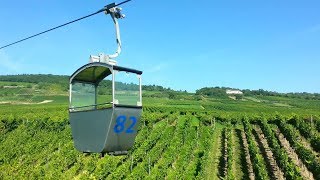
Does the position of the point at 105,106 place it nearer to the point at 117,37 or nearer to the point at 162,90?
the point at 117,37

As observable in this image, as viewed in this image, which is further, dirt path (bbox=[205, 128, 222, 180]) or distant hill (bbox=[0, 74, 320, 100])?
distant hill (bbox=[0, 74, 320, 100])

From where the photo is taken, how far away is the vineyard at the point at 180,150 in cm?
3005

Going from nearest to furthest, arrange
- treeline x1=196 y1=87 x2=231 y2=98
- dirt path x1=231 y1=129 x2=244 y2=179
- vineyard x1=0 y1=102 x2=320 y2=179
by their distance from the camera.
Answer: vineyard x1=0 y1=102 x2=320 y2=179 → dirt path x1=231 y1=129 x2=244 y2=179 → treeline x1=196 y1=87 x2=231 y2=98

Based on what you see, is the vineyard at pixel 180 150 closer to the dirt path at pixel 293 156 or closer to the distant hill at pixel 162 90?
the dirt path at pixel 293 156

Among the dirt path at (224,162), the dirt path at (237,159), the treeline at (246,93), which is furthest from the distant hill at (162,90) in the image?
the dirt path at (224,162)

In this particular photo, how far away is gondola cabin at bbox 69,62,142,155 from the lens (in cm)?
870

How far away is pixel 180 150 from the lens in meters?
36.4

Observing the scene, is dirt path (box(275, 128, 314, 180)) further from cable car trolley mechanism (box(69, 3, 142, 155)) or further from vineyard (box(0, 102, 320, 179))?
cable car trolley mechanism (box(69, 3, 142, 155))

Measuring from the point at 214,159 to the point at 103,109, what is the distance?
2775 cm

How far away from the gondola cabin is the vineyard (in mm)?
19233

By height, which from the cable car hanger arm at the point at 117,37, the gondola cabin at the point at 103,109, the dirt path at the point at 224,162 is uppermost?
the cable car hanger arm at the point at 117,37

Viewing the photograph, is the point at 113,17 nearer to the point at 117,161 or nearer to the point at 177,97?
the point at 117,161

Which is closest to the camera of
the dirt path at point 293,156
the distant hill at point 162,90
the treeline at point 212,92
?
the dirt path at point 293,156

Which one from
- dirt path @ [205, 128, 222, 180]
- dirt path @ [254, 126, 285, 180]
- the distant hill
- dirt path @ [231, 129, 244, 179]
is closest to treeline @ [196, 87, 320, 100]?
the distant hill
